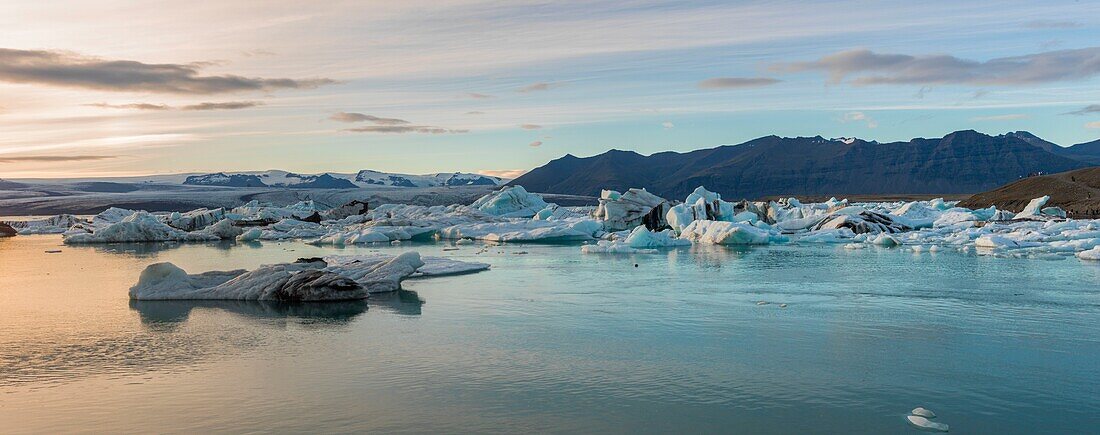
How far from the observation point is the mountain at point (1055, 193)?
4612cm

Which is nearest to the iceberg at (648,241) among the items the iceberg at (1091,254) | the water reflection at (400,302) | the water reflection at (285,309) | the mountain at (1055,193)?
the iceberg at (1091,254)

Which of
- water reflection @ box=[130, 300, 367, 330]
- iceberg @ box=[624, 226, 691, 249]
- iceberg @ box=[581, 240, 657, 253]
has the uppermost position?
iceberg @ box=[624, 226, 691, 249]

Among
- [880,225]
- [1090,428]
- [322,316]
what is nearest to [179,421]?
[322,316]

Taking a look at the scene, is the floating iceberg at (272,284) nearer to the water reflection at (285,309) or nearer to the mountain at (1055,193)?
the water reflection at (285,309)

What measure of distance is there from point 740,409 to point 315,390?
391cm

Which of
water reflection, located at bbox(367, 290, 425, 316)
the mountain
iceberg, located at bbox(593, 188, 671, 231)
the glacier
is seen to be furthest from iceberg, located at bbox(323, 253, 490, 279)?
the mountain

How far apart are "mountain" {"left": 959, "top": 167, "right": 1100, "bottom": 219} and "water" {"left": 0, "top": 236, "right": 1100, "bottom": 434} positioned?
118ft

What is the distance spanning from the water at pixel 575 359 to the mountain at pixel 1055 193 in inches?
1413

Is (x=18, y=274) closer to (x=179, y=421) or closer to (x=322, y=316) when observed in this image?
(x=322, y=316)

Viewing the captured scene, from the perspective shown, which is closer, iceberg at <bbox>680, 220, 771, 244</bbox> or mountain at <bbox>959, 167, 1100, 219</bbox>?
iceberg at <bbox>680, 220, 771, 244</bbox>

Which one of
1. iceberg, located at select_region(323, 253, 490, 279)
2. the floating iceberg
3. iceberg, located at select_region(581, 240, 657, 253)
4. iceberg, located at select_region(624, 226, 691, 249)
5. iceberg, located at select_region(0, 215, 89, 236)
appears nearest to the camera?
the floating iceberg

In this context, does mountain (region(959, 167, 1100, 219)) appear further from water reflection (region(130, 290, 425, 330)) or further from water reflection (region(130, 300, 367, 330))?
water reflection (region(130, 300, 367, 330))

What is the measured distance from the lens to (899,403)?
6953 mm

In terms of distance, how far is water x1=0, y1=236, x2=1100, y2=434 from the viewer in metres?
6.64
